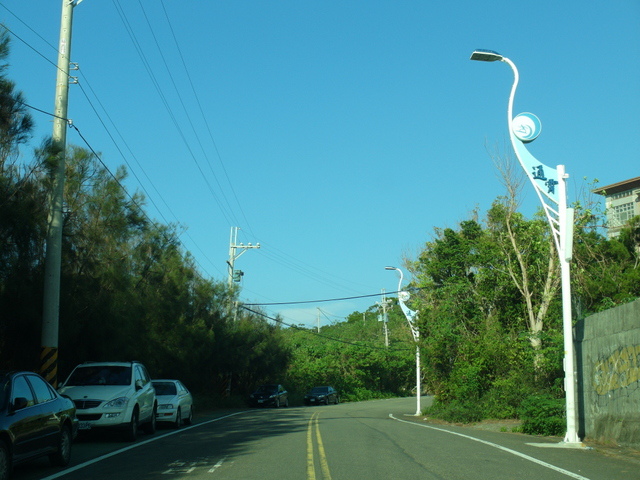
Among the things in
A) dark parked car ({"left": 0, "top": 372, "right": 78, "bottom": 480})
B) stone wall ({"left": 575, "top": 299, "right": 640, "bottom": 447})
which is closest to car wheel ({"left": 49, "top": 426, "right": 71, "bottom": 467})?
dark parked car ({"left": 0, "top": 372, "right": 78, "bottom": 480})

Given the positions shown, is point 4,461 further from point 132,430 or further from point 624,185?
point 624,185

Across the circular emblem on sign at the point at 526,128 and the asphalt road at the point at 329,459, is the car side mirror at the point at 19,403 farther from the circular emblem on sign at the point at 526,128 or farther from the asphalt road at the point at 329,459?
the circular emblem on sign at the point at 526,128

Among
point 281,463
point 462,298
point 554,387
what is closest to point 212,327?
point 462,298

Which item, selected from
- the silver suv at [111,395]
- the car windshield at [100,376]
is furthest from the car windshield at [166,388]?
the car windshield at [100,376]

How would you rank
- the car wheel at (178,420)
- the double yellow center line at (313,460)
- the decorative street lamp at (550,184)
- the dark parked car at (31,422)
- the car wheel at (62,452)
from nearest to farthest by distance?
the dark parked car at (31,422) → the double yellow center line at (313,460) → the car wheel at (62,452) → the decorative street lamp at (550,184) → the car wheel at (178,420)

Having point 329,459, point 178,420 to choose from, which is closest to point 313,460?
point 329,459

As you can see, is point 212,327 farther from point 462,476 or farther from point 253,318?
point 462,476

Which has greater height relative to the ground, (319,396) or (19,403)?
(19,403)

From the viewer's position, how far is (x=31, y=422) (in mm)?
9992

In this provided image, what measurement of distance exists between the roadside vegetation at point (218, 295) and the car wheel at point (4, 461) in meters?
6.09

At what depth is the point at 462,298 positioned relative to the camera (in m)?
31.2

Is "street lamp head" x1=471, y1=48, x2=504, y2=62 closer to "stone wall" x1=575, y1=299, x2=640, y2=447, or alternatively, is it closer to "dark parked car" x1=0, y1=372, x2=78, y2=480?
"stone wall" x1=575, y1=299, x2=640, y2=447

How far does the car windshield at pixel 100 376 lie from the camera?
16344 millimetres

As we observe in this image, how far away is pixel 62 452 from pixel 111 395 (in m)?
4.28
